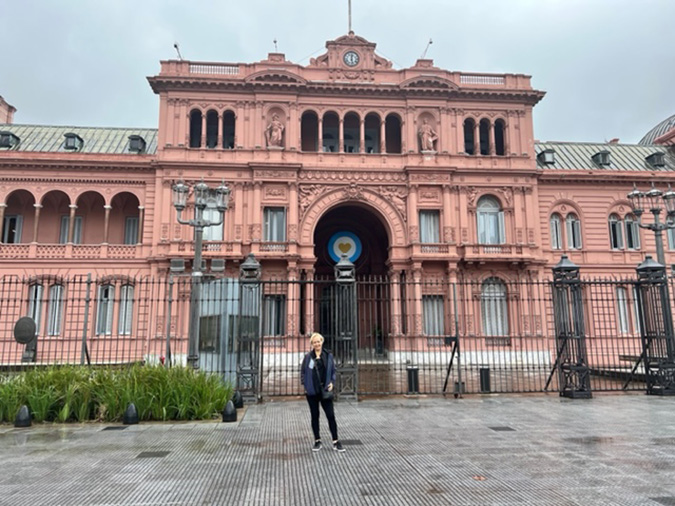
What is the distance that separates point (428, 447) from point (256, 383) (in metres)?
5.71

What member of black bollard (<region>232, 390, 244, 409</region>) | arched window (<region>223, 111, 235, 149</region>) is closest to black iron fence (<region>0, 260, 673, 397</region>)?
black bollard (<region>232, 390, 244, 409</region>)

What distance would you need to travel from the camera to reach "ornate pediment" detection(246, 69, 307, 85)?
27.7 metres

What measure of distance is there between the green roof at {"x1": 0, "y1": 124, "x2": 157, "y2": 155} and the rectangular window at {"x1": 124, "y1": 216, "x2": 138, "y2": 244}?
4130 mm

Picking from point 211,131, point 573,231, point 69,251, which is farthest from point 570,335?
point 69,251

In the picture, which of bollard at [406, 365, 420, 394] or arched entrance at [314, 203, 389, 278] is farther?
arched entrance at [314, 203, 389, 278]

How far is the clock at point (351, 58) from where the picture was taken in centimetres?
2917

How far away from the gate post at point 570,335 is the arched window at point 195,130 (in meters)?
22.6

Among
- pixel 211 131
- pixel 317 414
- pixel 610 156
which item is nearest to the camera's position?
pixel 317 414

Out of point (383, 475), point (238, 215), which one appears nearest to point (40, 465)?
point (383, 475)

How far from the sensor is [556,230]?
99.1 ft

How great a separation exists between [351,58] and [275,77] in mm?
4990

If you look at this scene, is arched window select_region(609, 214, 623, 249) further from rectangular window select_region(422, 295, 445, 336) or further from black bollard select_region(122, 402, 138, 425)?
black bollard select_region(122, 402, 138, 425)

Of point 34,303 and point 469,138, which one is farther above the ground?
point 469,138

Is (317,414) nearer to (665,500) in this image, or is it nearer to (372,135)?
(665,500)
